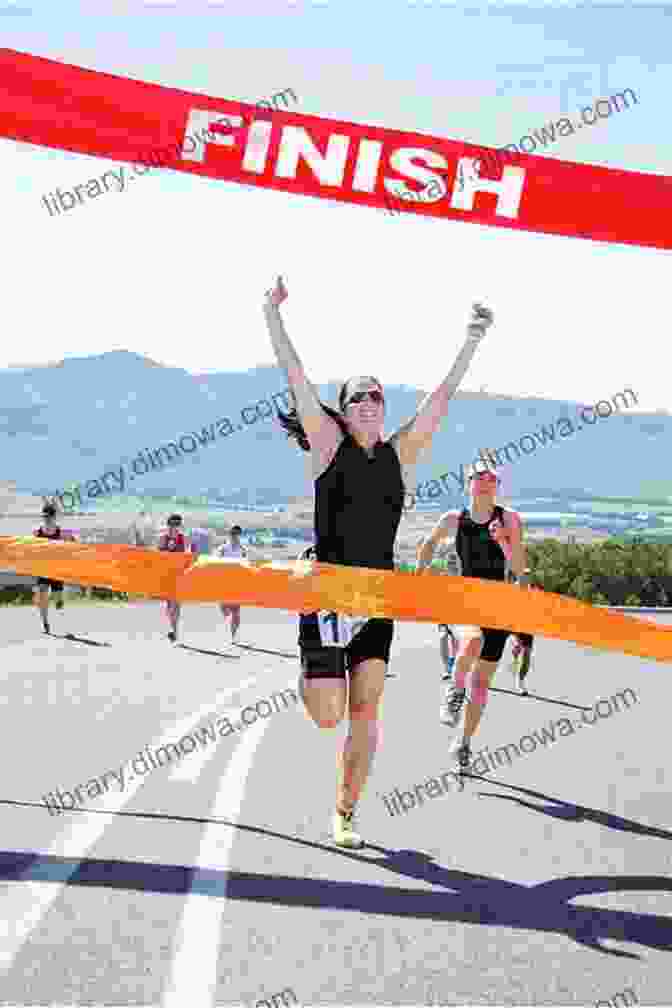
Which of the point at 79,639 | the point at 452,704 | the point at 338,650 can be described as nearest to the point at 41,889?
the point at 338,650

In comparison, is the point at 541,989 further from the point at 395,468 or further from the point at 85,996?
the point at 395,468

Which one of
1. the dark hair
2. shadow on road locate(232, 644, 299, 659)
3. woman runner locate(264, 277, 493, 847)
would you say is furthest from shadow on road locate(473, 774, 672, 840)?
shadow on road locate(232, 644, 299, 659)

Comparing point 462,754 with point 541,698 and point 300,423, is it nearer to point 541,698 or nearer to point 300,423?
point 300,423

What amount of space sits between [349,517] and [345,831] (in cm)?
146

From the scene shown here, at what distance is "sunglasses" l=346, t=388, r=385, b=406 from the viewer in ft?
22.3

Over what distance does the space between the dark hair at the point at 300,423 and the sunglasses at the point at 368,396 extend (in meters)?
0.04

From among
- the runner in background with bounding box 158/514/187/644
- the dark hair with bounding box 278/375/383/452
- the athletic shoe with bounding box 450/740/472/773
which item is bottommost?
the runner in background with bounding box 158/514/187/644

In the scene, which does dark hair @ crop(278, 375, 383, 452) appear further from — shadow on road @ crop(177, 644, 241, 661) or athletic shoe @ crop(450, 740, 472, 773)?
shadow on road @ crop(177, 644, 241, 661)

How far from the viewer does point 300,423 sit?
6883mm

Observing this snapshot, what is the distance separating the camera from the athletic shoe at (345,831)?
6953mm

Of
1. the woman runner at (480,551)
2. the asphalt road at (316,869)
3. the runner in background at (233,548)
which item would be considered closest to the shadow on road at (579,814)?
the asphalt road at (316,869)

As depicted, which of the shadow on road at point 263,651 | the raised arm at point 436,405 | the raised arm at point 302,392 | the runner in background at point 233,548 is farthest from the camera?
the runner in background at point 233,548

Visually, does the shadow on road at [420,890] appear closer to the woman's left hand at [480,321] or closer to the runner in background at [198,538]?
the woman's left hand at [480,321]

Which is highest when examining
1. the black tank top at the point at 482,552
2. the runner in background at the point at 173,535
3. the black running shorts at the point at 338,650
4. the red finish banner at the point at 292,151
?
the red finish banner at the point at 292,151
